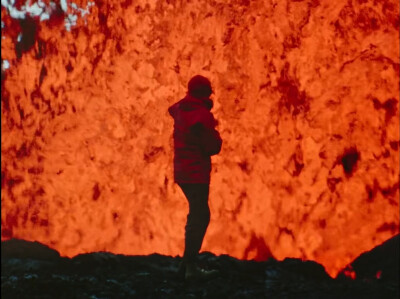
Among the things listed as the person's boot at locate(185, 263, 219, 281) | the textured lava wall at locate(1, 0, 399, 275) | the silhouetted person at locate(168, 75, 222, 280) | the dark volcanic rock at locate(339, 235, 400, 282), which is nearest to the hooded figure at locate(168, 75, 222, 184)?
the silhouetted person at locate(168, 75, 222, 280)

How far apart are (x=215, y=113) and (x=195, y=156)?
A: 1.22 metres

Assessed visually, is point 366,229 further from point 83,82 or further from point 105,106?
point 83,82

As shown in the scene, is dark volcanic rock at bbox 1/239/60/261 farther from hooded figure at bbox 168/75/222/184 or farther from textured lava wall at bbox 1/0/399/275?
hooded figure at bbox 168/75/222/184

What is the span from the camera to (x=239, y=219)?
3613 millimetres

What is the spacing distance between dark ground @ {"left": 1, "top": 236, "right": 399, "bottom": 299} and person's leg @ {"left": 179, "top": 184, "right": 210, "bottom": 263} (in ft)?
0.78

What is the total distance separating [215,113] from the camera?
375 cm

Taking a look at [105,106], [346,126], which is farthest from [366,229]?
[105,106]

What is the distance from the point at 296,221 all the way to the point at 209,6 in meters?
1.99

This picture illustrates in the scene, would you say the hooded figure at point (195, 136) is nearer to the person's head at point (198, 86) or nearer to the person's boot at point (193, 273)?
the person's head at point (198, 86)

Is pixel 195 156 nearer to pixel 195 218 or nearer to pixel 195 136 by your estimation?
pixel 195 136

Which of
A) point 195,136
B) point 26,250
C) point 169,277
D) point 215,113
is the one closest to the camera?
point 195,136

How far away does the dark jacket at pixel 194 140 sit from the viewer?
2531 millimetres

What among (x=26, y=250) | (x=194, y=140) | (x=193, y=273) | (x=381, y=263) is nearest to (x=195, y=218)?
(x=193, y=273)

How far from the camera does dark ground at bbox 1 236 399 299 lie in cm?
257
